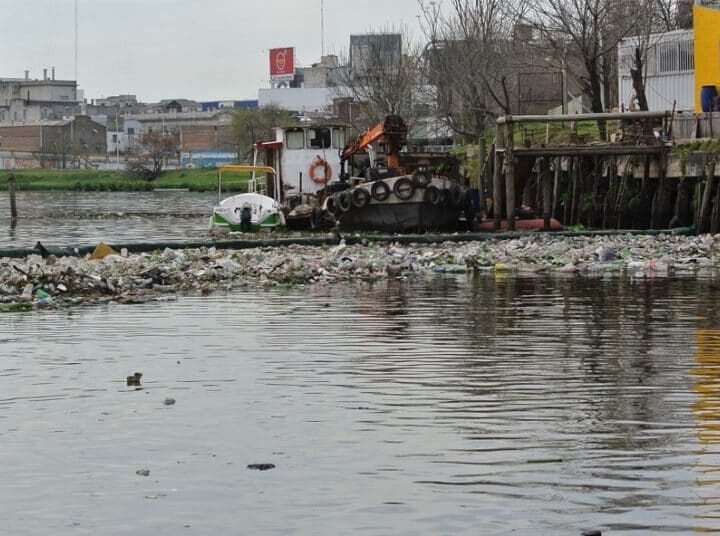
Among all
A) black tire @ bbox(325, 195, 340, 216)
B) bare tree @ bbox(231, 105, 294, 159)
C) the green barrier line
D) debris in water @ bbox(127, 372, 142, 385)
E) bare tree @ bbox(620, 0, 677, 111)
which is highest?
bare tree @ bbox(231, 105, 294, 159)

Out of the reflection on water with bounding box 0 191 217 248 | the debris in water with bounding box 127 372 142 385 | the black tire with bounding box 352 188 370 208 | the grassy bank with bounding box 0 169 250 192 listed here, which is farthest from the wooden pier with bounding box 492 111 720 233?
the grassy bank with bounding box 0 169 250 192

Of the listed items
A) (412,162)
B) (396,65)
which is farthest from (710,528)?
(396,65)

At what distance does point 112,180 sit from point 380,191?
8600 centimetres

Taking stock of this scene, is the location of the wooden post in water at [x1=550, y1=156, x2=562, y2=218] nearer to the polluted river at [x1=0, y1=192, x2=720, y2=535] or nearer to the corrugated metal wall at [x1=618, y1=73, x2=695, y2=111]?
the corrugated metal wall at [x1=618, y1=73, x2=695, y2=111]

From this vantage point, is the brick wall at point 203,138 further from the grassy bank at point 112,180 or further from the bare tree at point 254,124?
the grassy bank at point 112,180

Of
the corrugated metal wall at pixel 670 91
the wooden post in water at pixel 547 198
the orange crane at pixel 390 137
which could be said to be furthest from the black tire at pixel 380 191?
the corrugated metal wall at pixel 670 91

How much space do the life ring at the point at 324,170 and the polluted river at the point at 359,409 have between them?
21.4m

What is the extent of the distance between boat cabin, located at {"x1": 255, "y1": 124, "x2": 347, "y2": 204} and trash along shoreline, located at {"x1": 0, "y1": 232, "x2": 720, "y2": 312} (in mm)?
13028

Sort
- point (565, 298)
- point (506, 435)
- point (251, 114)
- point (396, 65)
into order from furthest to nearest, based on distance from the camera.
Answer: point (251, 114)
point (396, 65)
point (565, 298)
point (506, 435)

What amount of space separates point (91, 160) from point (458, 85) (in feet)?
330

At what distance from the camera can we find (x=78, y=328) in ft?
56.8

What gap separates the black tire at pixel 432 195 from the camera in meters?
37.2

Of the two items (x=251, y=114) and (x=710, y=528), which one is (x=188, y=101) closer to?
(x=251, y=114)

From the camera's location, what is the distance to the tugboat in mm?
37281
